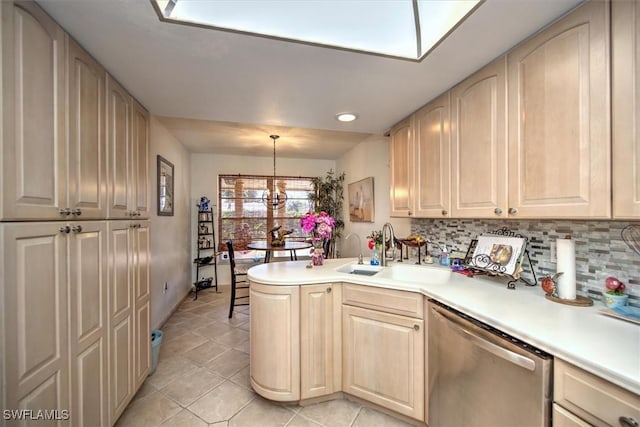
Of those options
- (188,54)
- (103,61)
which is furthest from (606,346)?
(103,61)

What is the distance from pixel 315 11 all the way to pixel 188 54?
74cm

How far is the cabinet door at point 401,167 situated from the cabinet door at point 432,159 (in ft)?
0.30

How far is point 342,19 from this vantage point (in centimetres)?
133

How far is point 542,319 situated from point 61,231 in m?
2.20

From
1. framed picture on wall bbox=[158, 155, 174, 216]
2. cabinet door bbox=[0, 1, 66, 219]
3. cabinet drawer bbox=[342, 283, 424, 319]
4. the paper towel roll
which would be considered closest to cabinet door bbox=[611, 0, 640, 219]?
the paper towel roll

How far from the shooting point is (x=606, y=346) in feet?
2.93

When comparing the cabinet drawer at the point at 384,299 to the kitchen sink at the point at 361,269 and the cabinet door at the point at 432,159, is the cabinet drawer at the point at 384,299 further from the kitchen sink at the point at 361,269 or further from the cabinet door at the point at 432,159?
the cabinet door at the point at 432,159

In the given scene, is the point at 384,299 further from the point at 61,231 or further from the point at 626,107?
the point at 61,231

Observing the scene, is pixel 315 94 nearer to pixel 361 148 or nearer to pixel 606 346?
pixel 606 346

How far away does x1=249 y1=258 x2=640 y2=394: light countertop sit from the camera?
2.69ft

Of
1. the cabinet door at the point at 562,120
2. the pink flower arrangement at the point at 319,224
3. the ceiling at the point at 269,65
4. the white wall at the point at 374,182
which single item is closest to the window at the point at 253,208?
the white wall at the point at 374,182

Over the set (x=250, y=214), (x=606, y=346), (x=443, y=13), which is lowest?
(x=606, y=346)

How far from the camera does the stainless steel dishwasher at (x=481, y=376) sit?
99cm

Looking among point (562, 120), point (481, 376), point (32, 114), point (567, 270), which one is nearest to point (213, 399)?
point (481, 376)
